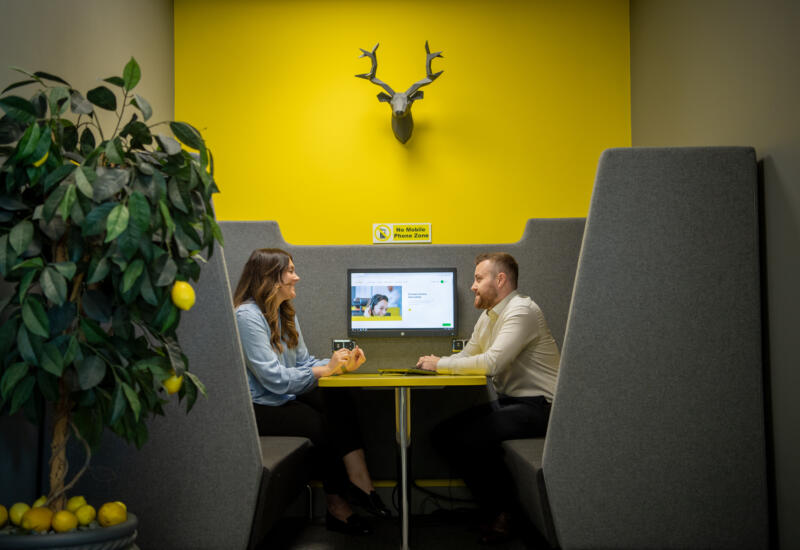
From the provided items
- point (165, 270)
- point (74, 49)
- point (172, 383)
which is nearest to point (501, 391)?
point (172, 383)

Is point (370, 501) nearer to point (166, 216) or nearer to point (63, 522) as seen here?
point (63, 522)

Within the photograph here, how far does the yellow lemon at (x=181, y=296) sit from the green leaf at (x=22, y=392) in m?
0.32

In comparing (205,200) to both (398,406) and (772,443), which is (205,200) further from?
(772,443)

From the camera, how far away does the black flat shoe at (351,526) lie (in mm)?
2803

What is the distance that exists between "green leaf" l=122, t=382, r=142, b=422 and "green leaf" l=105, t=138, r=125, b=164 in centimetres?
47

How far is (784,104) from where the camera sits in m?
2.14

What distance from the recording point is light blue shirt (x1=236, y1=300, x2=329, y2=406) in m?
2.63

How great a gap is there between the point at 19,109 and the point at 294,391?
1.49m

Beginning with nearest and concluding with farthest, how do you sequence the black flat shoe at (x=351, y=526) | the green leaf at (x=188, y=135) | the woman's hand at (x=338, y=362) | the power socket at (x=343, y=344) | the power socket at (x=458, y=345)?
1. the green leaf at (x=188, y=135)
2. the woman's hand at (x=338, y=362)
3. the black flat shoe at (x=351, y=526)
4. the power socket at (x=343, y=344)
5. the power socket at (x=458, y=345)

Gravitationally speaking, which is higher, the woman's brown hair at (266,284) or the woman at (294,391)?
the woman's brown hair at (266,284)

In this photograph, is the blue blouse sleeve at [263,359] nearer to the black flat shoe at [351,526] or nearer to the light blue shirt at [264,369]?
the light blue shirt at [264,369]

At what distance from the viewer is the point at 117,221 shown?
4.67ft

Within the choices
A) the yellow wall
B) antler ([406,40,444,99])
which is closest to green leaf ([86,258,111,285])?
the yellow wall

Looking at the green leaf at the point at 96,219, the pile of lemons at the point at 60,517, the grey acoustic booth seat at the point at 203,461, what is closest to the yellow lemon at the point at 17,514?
the pile of lemons at the point at 60,517
